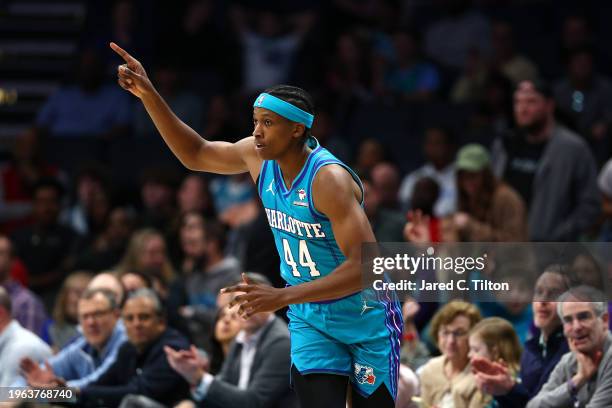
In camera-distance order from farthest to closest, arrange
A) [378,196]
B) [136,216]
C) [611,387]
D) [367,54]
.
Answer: [367,54]
[136,216]
[378,196]
[611,387]

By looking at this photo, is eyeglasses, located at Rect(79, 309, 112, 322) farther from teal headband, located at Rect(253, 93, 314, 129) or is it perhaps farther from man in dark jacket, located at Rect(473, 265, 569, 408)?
teal headband, located at Rect(253, 93, 314, 129)

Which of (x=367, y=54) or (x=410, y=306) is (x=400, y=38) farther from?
(x=410, y=306)

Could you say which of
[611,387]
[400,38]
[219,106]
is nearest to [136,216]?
[219,106]

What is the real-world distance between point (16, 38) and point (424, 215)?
19.9 feet

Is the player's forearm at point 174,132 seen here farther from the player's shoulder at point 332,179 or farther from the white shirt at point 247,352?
the white shirt at point 247,352

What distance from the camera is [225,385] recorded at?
276 inches

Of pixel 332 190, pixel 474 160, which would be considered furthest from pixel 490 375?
pixel 474 160

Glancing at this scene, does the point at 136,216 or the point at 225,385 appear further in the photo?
the point at 136,216

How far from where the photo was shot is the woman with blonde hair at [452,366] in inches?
263

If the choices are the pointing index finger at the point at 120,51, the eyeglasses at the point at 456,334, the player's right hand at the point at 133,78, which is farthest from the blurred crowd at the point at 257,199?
the pointing index finger at the point at 120,51

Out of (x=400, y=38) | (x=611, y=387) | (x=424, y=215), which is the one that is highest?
(x=400, y=38)

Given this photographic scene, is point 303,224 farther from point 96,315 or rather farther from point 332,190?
point 96,315

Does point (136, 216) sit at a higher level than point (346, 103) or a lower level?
lower

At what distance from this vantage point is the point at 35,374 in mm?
7148
